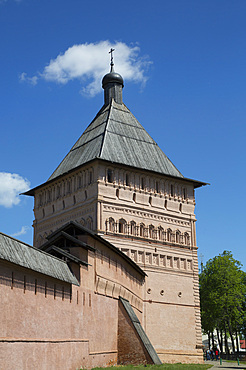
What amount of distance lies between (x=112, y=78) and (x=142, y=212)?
39.7ft

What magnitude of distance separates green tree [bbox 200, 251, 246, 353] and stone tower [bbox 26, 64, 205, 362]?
548 inches

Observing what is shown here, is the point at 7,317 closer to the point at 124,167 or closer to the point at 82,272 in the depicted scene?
the point at 82,272

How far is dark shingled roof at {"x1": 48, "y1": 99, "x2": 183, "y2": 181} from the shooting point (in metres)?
31.0

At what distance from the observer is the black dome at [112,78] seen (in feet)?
122

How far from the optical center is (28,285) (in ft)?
42.7

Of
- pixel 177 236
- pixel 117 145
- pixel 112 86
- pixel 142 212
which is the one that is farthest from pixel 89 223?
pixel 112 86

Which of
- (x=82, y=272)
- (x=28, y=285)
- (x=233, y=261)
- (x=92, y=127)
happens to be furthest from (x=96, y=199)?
(x=233, y=261)

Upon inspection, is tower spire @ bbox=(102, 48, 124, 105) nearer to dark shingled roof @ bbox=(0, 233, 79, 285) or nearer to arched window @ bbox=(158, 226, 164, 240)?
arched window @ bbox=(158, 226, 164, 240)

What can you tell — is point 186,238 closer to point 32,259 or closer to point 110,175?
point 110,175

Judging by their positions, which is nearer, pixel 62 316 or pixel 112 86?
pixel 62 316

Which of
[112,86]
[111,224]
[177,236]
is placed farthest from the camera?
[112,86]

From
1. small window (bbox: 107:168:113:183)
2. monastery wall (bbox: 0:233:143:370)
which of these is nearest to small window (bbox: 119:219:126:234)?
small window (bbox: 107:168:113:183)

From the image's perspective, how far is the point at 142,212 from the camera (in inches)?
1188

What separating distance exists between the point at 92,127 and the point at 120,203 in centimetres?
782
